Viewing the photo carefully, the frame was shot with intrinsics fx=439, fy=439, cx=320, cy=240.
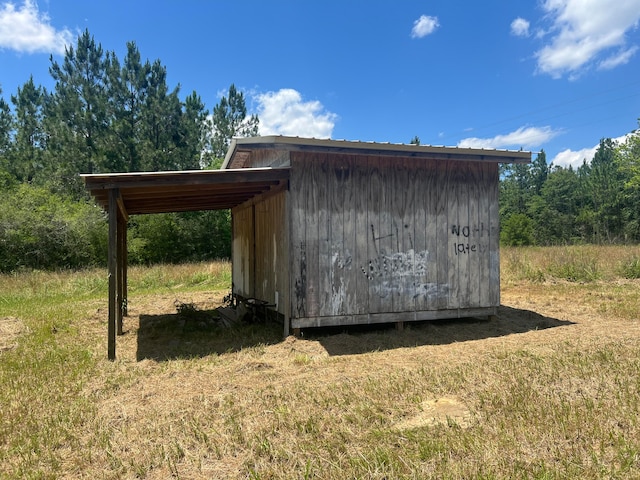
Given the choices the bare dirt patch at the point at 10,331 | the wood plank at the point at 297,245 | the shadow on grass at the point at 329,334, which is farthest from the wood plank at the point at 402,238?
the bare dirt patch at the point at 10,331

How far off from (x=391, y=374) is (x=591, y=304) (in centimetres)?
663

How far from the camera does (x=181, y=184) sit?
580cm

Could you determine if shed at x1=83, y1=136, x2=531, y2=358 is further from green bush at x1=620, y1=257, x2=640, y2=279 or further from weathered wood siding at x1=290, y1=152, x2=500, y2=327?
green bush at x1=620, y1=257, x2=640, y2=279

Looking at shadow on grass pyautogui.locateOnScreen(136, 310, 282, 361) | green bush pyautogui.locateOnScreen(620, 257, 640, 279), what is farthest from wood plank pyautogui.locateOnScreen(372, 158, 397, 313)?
green bush pyautogui.locateOnScreen(620, 257, 640, 279)

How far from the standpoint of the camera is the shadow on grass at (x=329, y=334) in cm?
625

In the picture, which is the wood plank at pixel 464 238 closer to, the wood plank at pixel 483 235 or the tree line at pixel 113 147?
the wood plank at pixel 483 235

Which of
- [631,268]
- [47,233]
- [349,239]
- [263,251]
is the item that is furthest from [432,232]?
[47,233]

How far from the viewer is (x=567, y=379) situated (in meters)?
4.14

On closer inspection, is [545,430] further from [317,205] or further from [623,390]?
[317,205]

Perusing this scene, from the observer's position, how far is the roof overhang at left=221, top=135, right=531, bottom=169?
5984 mm

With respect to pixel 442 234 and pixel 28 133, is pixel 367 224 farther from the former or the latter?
pixel 28 133

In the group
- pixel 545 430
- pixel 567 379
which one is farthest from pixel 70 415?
pixel 567 379

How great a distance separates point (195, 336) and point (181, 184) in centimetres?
267

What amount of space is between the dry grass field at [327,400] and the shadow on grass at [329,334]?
0.15ft
